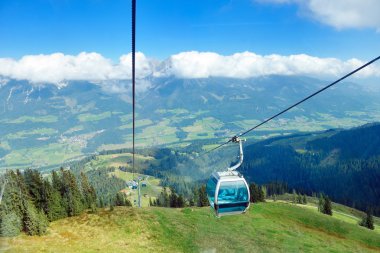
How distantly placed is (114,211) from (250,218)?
36.3 meters

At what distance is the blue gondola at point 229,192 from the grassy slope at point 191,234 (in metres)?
42.4

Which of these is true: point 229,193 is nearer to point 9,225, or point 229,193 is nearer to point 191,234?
point 191,234

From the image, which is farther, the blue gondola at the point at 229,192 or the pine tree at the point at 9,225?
the pine tree at the point at 9,225

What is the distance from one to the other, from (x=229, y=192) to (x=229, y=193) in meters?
0.12

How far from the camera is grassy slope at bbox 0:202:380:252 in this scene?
65.3 m

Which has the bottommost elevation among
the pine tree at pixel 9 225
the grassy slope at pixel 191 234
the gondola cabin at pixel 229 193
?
the grassy slope at pixel 191 234

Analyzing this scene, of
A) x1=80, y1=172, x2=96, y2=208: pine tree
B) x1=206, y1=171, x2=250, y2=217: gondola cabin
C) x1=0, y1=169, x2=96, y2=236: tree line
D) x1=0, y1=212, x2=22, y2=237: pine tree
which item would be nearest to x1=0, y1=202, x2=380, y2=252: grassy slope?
x1=0, y1=212, x2=22, y2=237: pine tree

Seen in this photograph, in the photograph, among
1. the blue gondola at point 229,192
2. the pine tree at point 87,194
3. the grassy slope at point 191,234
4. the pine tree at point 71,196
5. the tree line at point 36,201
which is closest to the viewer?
the blue gondola at point 229,192

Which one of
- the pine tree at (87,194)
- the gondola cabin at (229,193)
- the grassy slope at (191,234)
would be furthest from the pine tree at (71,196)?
the gondola cabin at (229,193)

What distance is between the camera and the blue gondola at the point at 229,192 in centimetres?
2453

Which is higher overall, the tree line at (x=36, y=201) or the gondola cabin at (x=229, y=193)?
the gondola cabin at (x=229, y=193)

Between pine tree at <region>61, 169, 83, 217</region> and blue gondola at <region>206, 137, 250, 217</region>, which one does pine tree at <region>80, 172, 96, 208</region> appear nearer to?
pine tree at <region>61, 169, 83, 217</region>

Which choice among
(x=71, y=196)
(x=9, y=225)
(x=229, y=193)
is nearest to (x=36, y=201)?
(x=71, y=196)

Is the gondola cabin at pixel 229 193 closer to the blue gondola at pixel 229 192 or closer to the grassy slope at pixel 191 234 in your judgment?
the blue gondola at pixel 229 192
